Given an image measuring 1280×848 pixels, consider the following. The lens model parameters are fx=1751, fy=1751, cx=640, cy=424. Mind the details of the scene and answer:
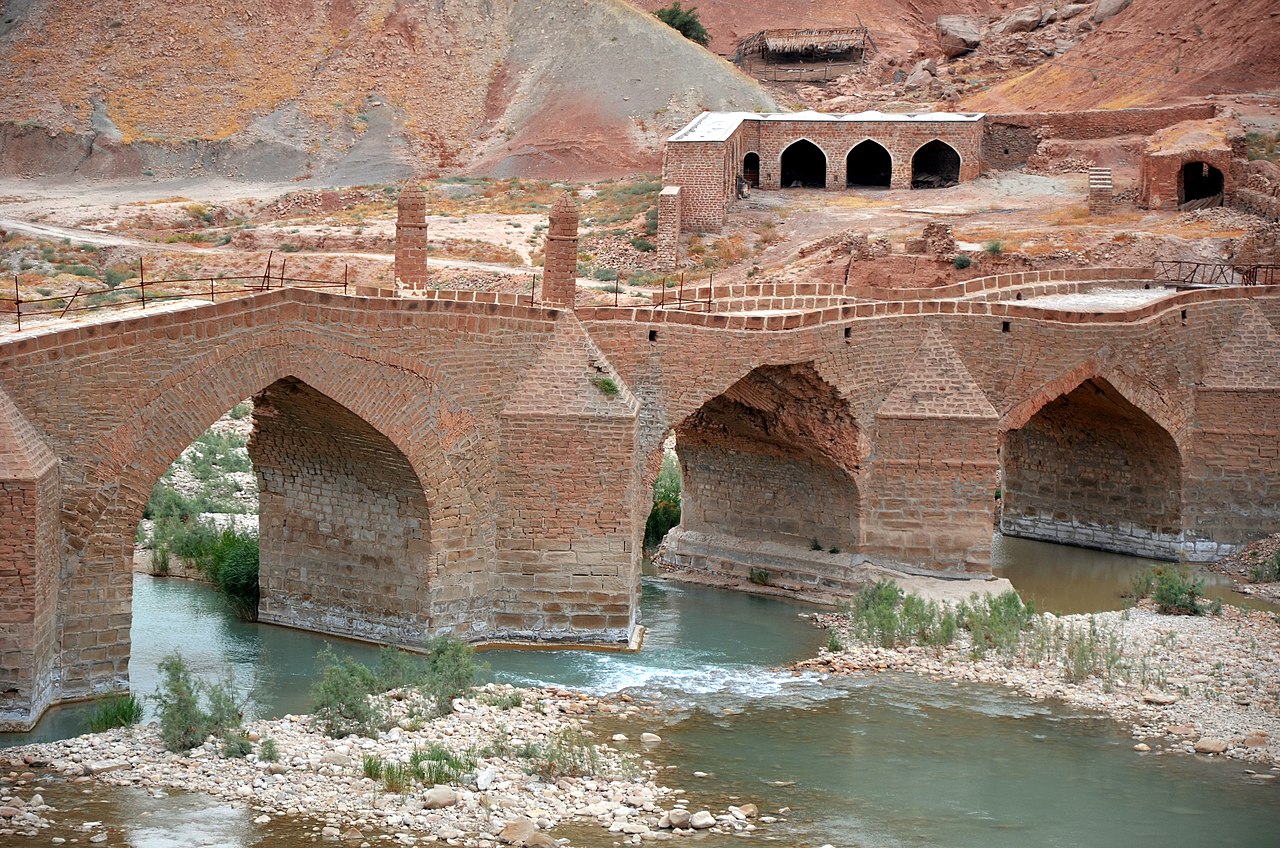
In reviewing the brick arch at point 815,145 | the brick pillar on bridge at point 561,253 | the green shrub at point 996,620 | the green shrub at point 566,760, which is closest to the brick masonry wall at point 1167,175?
the brick arch at point 815,145


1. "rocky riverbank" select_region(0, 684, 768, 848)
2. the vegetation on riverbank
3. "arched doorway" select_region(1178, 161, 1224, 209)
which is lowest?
"rocky riverbank" select_region(0, 684, 768, 848)

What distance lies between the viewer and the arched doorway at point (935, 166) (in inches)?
1623

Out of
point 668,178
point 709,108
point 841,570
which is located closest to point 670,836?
point 841,570

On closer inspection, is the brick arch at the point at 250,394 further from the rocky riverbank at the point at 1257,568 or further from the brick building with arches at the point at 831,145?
the brick building with arches at the point at 831,145

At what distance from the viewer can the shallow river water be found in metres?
13.8

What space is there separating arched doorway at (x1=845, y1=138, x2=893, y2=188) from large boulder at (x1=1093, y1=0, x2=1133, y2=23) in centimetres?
1138

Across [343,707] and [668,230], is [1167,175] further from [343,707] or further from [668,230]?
[343,707]

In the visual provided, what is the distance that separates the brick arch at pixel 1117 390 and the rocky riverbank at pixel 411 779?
826 centimetres

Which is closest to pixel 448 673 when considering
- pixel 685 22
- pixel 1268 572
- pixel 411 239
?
pixel 411 239

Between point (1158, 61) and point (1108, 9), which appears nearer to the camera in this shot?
point (1158, 61)

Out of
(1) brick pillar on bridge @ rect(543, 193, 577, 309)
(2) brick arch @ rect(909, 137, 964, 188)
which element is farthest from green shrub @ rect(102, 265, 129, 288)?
(1) brick pillar on bridge @ rect(543, 193, 577, 309)

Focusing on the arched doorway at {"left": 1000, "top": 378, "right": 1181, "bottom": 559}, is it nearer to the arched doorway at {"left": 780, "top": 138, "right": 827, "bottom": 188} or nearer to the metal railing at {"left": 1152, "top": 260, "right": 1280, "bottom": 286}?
the metal railing at {"left": 1152, "top": 260, "right": 1280, "bottom": 286}

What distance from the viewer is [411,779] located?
14008 mm

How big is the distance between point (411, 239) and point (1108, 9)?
37.6 metres
